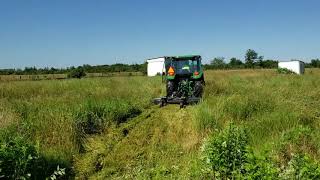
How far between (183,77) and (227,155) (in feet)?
37.9

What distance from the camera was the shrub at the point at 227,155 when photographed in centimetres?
503

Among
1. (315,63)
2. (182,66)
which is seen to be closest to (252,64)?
(315,63)

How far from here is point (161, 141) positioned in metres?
8.95

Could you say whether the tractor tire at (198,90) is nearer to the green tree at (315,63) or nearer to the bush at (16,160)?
the bush at (16,160)

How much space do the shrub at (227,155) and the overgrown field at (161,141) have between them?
0.04ft

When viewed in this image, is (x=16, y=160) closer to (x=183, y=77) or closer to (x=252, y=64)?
(x=183, y=77)

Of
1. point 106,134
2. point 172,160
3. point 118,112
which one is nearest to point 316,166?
point 172,160

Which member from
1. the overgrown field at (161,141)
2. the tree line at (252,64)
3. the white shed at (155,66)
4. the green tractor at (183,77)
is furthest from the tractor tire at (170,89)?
the tree line at (252,64)

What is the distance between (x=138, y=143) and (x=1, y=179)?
362 centimetres

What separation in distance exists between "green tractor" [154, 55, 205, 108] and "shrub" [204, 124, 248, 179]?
407 inches

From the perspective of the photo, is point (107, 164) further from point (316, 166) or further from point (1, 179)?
point (316, 166)

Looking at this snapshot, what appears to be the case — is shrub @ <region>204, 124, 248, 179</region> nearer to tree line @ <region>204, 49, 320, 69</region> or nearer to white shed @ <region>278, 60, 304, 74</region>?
white shed @ <region>278, 60, 304, 74</region>

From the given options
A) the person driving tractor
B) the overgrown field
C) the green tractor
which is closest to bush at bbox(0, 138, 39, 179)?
the overgrown field

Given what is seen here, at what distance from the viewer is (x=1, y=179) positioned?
5793 millimetres
